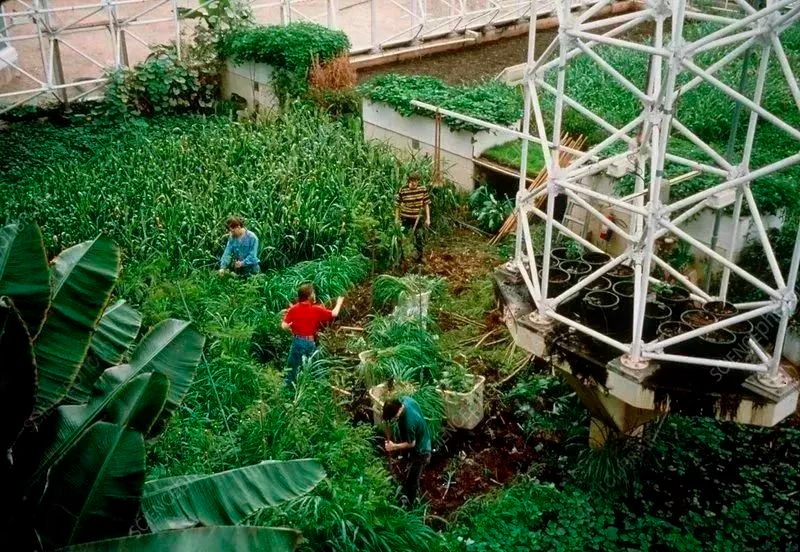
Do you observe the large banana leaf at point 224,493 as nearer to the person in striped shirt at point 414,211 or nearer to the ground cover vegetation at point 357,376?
the ground cover vegetation at point 357,376

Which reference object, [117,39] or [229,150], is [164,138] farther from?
[117,39]

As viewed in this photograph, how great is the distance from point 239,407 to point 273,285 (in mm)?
2043

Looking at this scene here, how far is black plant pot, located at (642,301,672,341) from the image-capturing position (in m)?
6.36

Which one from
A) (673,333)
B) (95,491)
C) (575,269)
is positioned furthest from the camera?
(575,269)

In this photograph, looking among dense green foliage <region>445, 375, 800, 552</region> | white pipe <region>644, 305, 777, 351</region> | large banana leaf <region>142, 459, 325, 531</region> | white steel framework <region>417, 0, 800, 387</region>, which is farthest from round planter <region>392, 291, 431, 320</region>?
large banana leaf <region>142, 459, 325, 531</region>

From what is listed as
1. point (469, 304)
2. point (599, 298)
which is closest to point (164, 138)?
point (469, 304)

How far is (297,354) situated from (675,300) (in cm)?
337

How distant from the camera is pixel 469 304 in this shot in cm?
928

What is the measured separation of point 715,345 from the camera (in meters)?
5.89

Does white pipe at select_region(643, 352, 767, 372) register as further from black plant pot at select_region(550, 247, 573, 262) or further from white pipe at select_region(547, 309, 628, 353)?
black plant pot at select_region(550, 247, 573, 262)

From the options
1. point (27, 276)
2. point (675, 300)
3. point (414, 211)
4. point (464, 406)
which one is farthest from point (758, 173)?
point (414, 211)

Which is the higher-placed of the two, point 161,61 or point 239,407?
point 161,61

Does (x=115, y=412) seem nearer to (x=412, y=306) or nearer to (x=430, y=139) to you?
(x=412, y=306)

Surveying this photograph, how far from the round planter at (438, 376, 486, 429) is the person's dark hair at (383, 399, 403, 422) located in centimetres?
111
